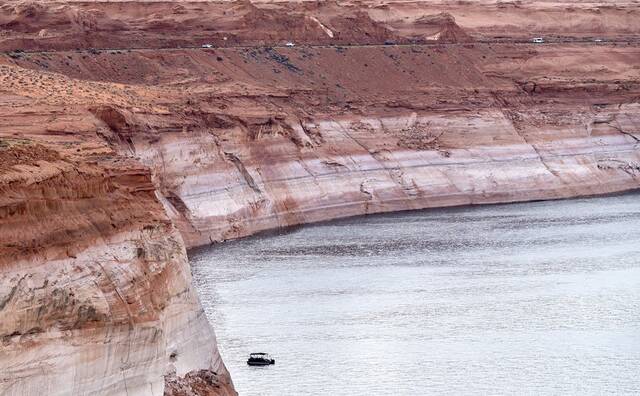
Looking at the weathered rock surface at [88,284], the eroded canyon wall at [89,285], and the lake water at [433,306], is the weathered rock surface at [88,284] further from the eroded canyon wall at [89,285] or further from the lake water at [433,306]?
the lake water at [433,306]

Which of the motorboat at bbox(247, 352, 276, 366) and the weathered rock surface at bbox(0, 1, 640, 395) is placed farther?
the weathered rock surface at bbox(0, 1, 640, 395)

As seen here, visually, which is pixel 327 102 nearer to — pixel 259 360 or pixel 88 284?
pixel 259 360

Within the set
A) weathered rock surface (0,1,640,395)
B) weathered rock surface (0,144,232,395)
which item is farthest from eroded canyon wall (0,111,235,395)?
weathered rock surface (0,1,640,395)

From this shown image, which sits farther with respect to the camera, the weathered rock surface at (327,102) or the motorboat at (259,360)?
the weathered rock surface at (327,102)

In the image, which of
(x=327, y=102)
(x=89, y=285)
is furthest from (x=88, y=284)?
(x=327, y=102)

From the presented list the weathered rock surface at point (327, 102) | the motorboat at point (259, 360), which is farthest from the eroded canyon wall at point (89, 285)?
the motorboat at point (259, 360)

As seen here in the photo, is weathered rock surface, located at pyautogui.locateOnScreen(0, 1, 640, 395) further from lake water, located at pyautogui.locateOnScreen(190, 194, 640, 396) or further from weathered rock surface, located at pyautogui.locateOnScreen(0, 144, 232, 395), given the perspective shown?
weathered rock surface, located at pyautogui.locateOnScreen(0, 144, 232, 395)
